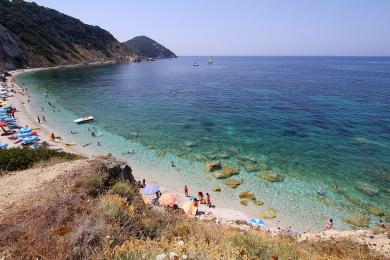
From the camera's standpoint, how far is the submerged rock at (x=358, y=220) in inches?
762

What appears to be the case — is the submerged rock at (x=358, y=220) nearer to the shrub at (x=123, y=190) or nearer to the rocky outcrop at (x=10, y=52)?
the shrub at (x=123, y=190)

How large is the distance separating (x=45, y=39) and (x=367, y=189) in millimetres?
150450

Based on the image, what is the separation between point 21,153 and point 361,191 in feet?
89.5

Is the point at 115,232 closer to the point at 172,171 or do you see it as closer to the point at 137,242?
the point at 137,242

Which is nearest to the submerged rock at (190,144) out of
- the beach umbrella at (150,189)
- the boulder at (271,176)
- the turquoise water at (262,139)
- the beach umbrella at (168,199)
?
the turquoise water at (262,139)

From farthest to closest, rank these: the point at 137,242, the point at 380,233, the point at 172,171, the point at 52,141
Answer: the point at 52,141 → the point at 172,171 → the point at 380,233 → the point at 137,242

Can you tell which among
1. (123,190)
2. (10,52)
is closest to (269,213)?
(123,190)

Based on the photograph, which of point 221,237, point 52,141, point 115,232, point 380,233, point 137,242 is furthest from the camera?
point 52,141

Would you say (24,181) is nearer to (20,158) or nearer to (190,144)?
(20,158)

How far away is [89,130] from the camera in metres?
38.0

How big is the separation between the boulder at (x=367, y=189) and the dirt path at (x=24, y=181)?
23254mm

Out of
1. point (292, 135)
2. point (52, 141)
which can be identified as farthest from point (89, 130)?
point (292, 135)

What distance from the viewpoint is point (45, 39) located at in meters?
132

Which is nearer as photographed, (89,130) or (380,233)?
(380,233)
